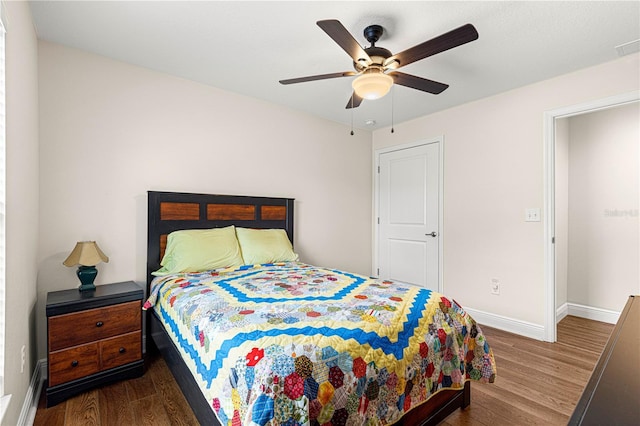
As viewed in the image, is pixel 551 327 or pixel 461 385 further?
pixel 551 327

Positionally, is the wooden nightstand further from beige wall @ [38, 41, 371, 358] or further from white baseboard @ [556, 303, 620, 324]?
white baseboard @ [556, 303, 620, 324]

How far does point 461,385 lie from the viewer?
1731 mm

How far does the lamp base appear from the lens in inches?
88.9

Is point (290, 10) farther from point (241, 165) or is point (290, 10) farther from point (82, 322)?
point (82, 322)

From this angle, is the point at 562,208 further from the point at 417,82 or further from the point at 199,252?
the point at 199,252

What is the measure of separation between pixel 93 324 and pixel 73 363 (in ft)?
0.81

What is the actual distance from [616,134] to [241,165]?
4.17 m

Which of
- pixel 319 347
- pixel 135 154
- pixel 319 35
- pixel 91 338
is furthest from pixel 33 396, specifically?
pixel 319 35

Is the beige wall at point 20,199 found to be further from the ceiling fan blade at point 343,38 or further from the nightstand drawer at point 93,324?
the ceiling fan blade at point 343,38

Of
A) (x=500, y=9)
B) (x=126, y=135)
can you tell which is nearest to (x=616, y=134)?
(x=500, y=9)

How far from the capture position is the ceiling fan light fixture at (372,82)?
1918 millimetres

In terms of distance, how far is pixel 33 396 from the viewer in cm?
189

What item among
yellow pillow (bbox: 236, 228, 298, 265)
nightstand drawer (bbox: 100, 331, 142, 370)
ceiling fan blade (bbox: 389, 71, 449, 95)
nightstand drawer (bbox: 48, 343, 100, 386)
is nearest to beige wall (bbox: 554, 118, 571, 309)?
ceiling fan blade (bbox: 389, 71, 449, 95)

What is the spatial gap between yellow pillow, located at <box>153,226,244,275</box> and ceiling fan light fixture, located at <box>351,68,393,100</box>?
1748mm
